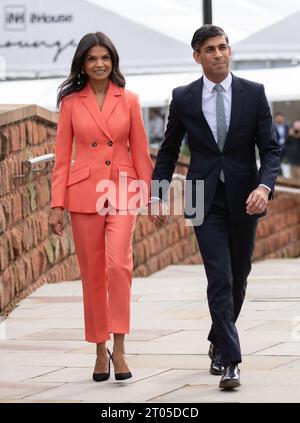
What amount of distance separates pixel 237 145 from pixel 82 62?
3.18 ft

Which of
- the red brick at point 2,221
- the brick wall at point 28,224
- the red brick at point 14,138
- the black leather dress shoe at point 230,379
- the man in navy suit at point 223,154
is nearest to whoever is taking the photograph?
the black leather dress shoe at point 230,379

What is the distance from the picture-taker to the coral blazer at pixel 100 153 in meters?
7.30

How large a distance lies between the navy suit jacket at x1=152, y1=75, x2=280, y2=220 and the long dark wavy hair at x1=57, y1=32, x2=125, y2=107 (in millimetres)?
427

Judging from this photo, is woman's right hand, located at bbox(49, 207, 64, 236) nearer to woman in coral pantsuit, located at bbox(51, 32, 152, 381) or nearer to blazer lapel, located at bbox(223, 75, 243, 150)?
woman in coral pantsuit, located at bbox(51, 32, 152, 381)

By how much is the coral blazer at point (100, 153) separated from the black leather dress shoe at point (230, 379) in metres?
1.04

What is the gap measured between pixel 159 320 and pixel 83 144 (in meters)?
2.70

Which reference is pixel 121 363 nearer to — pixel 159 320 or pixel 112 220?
pixel 112 220

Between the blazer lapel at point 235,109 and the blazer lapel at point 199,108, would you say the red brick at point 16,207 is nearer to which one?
the blazer lapel at point 199,108

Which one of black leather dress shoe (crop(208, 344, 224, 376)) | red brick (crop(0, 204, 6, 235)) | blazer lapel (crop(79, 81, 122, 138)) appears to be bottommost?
black leather dress shoe (crop(208, 344, 224, 376))

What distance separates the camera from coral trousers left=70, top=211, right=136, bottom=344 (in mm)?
7184

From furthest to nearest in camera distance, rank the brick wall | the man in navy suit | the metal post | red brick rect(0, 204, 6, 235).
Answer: the metal post < the brick wall < red brick rect(0, 204, 6, 235) < the man in navy suit

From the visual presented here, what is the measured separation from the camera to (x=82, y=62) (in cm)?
736

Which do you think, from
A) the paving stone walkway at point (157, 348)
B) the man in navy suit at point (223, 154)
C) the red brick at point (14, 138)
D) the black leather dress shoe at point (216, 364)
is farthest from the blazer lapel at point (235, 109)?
the red brick at point (14, 138)

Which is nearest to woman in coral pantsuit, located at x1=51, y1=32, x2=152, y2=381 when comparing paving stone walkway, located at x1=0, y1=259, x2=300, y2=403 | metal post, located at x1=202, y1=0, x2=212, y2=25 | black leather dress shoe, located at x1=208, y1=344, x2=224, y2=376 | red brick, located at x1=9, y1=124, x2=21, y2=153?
paving stone walkway, located at x1=0, y1=259, x2=300, y2=403
